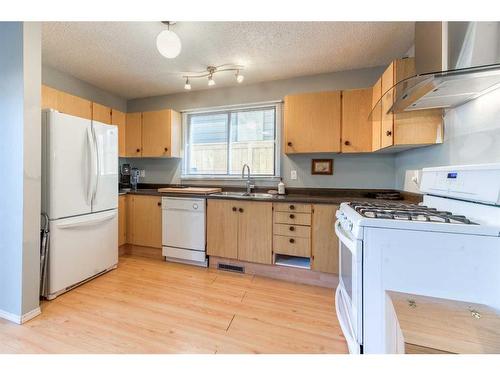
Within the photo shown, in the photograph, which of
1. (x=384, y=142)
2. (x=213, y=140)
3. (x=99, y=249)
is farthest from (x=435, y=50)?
(x=99, y=249)

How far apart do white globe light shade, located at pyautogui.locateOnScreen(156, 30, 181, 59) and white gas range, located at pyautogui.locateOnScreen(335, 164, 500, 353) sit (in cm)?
178

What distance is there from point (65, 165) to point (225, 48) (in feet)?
5.90

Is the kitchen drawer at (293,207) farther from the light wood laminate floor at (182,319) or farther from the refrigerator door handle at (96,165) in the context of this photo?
the refrigerator door handle at (96,165)

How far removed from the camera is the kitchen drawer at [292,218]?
2219 millimetres

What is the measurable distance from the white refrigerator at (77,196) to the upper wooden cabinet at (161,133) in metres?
0.77

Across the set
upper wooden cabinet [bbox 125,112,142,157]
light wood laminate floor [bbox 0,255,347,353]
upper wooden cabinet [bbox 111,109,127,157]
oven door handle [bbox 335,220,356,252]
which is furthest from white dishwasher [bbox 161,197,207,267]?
oven door handle [bbox 335,220,356,252]

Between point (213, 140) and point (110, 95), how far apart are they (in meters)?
1.73

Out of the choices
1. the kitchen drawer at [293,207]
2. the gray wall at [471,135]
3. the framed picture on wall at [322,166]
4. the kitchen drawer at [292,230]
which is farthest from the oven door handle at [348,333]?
the framed picture on wall at [322,166]

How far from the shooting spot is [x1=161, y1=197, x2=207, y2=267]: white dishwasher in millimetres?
2598

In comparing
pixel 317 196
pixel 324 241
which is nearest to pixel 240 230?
pixel 324 241

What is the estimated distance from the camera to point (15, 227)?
1606 mm

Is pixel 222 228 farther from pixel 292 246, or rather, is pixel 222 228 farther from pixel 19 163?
pixel 19 163

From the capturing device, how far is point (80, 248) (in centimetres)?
212
